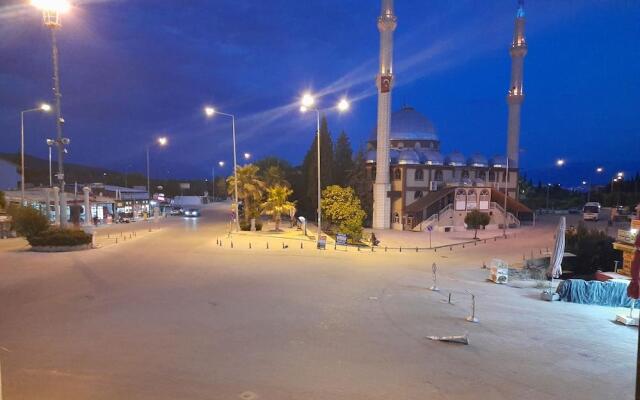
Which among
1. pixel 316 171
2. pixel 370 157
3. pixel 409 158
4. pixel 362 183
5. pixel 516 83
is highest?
pixel 516 83

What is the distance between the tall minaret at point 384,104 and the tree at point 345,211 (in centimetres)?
1360

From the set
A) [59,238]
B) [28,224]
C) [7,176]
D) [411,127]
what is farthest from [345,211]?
[7,176]

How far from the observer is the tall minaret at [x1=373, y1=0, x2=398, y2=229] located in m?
47.0

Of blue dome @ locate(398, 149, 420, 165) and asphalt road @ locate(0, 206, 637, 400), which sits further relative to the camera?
blue dome @ locate(398, 149, 420, 165)

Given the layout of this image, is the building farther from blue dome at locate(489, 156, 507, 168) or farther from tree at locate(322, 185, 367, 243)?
blue dome at locate(489, 156, 507, 168)

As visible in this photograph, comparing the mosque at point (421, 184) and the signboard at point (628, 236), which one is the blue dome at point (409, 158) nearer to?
the mosque at point (421, 184)

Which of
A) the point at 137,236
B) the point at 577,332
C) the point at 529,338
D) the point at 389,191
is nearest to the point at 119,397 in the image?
the point at 529,338

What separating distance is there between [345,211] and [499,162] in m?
33.5

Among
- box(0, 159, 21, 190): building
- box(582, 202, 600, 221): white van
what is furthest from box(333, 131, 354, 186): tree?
box(0, 159, 21, 190): building

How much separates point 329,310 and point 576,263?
2736 centimetres

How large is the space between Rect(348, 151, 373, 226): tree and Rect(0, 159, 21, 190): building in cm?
4799

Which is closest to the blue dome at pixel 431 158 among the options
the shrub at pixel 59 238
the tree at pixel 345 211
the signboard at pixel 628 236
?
the tree at pixel 345 211

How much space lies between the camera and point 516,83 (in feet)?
196

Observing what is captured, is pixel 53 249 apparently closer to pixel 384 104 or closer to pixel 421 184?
pixel 384 104
